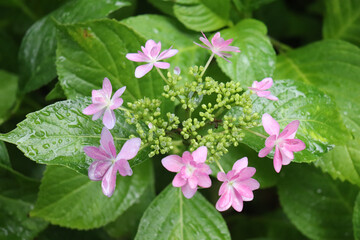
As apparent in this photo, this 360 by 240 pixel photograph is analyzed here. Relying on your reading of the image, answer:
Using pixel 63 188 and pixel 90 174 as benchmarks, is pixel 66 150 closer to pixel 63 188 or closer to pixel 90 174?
pixel 90 174

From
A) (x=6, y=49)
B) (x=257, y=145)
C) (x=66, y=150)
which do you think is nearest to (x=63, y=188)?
(x=66, y=150)

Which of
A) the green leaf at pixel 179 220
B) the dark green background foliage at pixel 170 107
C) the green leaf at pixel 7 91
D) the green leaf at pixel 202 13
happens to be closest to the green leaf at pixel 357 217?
the dark green background foliage at pixel 170 107

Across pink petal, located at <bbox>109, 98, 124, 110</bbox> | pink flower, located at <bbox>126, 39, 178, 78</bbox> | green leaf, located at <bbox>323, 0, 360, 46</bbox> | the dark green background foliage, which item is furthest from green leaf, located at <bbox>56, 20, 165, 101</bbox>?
green leaf, located at <bbox>323, 0, 360, 46</bbox>

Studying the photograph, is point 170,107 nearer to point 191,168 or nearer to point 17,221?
point 191,168

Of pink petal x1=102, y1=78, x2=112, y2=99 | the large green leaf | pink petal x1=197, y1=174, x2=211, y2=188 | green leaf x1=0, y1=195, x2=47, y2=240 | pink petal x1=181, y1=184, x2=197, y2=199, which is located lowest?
the large green leaf

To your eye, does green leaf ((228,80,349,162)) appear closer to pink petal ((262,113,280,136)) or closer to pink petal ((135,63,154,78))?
pink petal ((262,113,280,136))

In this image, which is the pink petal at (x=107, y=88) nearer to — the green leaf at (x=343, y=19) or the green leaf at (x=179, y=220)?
the green leaf at (x=179, y=220)
